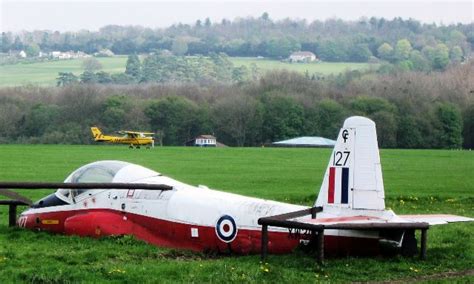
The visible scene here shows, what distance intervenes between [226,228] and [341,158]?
227 centimetres

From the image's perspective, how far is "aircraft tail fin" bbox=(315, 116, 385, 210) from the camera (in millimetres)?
16516

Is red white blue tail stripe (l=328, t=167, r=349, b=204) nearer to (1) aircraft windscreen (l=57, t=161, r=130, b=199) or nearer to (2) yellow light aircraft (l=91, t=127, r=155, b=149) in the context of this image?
(1) aircraft windscreen (l=57, t=161, r=130, b=199)

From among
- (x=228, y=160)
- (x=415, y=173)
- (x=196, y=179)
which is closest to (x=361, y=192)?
(x=196, y=179)

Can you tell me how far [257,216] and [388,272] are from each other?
2.60 m

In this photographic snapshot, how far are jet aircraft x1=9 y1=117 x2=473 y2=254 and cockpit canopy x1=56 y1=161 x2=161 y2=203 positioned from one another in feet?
0.06

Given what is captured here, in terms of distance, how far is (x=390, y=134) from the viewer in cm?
11056

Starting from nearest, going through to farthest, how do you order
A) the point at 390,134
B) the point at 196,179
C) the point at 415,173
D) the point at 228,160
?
the point at 196,179 → the point at 415,173 → the point at 228,160 → the point at 390,134

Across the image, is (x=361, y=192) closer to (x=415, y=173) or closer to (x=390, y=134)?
(x=415, y=173)

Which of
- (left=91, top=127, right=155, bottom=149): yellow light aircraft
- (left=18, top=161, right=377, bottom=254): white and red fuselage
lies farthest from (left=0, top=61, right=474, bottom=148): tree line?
(left=18, top=161, right=377, bottom=254): white and red fuselage

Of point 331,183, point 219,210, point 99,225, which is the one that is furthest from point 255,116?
point 331,183

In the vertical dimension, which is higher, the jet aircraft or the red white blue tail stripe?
the red white blue tail stripe

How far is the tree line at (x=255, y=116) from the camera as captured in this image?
11400 centimetres

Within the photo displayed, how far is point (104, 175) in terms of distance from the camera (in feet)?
65.3

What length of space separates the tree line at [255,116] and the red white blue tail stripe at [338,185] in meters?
93.1
